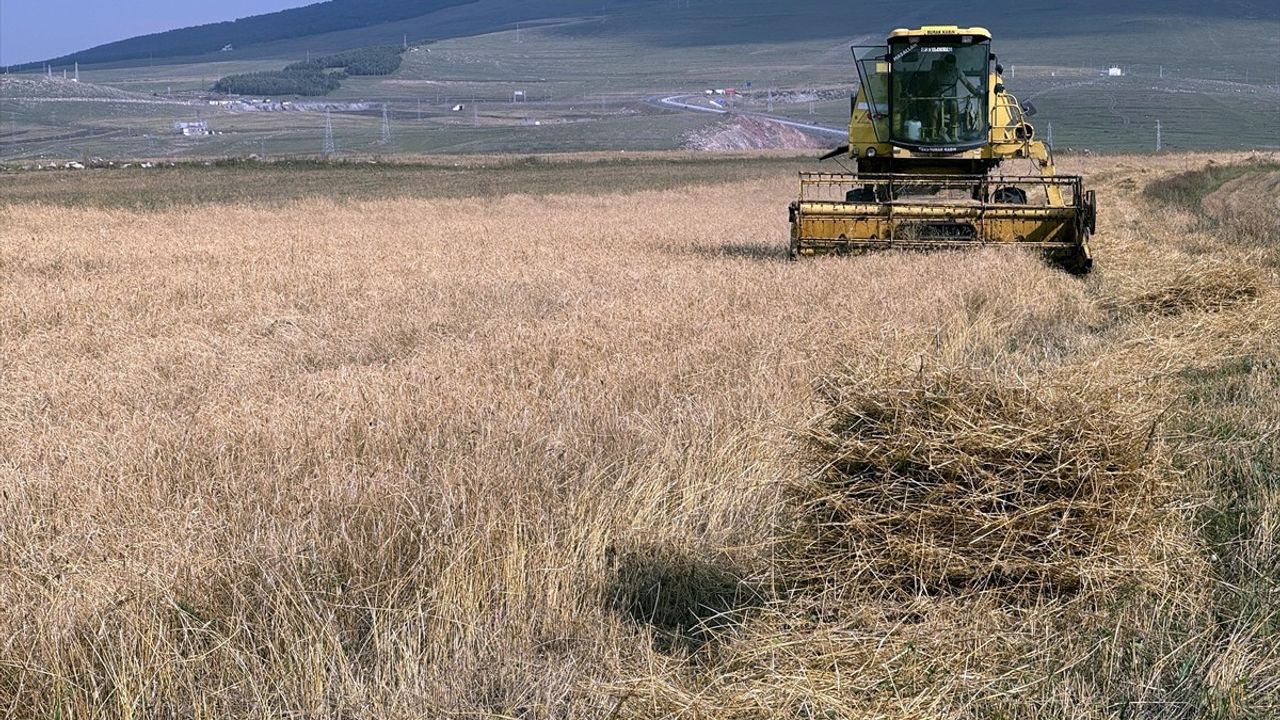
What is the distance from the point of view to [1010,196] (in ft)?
52.7

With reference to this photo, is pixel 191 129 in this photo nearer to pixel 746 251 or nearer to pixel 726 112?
pixel 726 112

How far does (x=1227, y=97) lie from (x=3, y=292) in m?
137

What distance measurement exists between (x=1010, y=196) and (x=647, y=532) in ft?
40.7

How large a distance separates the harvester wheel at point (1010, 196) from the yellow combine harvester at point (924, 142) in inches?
0.5

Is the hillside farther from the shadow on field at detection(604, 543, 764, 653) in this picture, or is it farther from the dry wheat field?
the shadow on field at detection(604, 543, 764, 653)

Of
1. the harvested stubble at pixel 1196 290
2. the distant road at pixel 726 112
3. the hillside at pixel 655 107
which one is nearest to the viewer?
the harvested stubble at pixel 1196 290

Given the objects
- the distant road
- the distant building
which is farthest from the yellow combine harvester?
the distant building

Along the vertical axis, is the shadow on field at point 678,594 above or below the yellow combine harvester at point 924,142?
below

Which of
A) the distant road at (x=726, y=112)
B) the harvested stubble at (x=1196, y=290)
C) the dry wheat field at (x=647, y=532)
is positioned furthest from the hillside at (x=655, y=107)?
the dry wheat field at (x=647, y=532)

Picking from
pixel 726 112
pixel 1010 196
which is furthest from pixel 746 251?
pixel 726 112

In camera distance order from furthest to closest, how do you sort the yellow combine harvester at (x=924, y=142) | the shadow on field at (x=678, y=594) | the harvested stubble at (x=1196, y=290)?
the yellow combine harvester at (x=924, y=142) → the harvested stubble at (x=1196, y=290) → the shadow on field at (x=678, y=594)

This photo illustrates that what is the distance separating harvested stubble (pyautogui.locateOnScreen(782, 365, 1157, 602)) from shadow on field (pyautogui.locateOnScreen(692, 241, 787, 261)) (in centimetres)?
1079

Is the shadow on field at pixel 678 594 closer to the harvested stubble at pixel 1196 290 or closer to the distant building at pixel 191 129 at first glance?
the harvested stubble at pixel 1196 290

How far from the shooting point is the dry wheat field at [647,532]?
361cm
